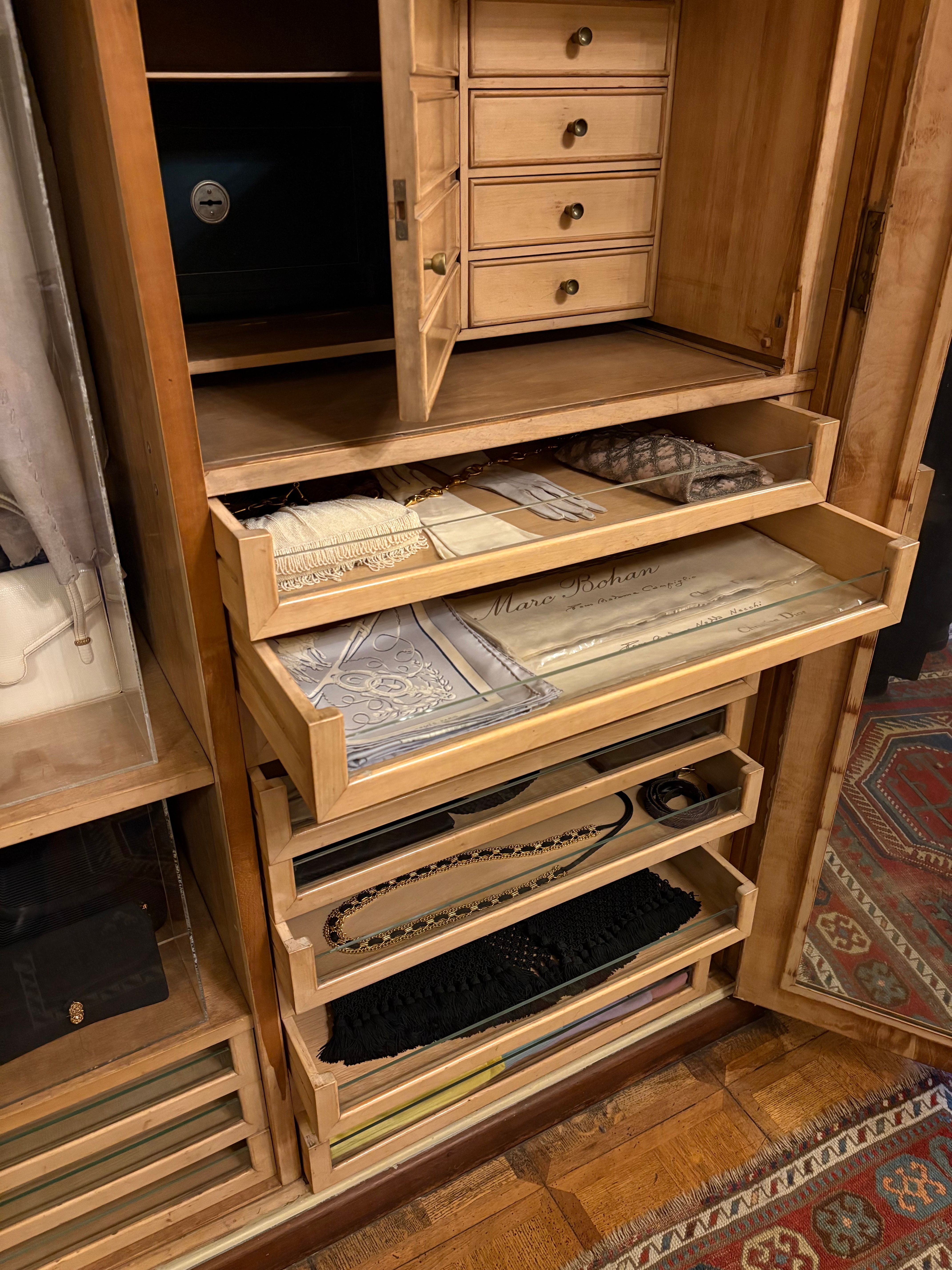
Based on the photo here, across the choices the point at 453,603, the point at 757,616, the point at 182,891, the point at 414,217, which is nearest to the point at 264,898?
the point at 182,891

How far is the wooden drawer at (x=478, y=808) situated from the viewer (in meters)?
1.10

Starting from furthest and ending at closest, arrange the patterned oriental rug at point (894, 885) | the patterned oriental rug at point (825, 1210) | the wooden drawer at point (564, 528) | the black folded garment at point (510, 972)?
the patterned oriental rug at point (894, 885), the patterned oriental rug at point (825, 1210), the black folded garment at point (510, 972), the wooden drawer at point (564, 528)

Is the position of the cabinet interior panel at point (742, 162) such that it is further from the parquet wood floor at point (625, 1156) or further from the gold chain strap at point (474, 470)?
the parquet wood floor at point (625, 1156)

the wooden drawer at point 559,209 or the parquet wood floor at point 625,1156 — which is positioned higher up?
the wooden drawer at point 559,209

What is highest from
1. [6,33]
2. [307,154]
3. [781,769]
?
[6,33]

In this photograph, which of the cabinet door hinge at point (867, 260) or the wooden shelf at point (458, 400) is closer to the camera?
the wooden shelf at point (458, 400)

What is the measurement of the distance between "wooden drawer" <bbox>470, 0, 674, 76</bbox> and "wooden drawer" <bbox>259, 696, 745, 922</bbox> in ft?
2.65

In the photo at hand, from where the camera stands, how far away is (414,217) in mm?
767

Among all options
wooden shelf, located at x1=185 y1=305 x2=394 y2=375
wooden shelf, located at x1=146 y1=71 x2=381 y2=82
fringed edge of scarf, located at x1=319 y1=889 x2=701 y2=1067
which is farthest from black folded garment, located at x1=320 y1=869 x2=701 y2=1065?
wooden shelf, located at x1=146 y1=71 x2=381 y2=82

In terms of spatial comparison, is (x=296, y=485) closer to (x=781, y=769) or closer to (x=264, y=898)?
(x=264, y=898)

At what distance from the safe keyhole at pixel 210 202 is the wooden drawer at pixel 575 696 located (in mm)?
510

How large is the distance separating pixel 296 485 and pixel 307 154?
1.30ft

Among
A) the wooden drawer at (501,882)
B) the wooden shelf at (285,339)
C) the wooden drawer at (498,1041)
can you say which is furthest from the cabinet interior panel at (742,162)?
the wooden drawer at (498,1041)

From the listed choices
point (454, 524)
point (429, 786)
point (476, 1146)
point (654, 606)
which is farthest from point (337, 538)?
point (476, 1146)
